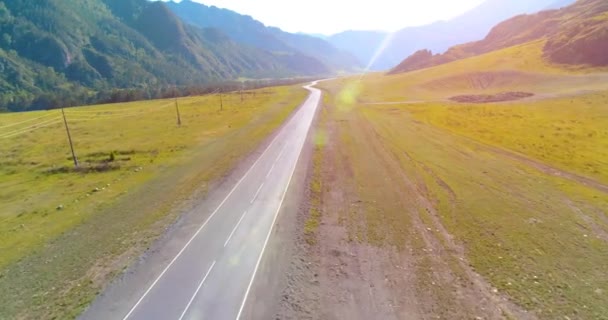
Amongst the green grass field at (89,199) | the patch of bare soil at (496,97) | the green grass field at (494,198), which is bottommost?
the green grass field at (89,199)

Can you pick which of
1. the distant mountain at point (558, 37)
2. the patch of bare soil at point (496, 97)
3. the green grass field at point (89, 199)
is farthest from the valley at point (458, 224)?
the distant mountain at point (558, 37)

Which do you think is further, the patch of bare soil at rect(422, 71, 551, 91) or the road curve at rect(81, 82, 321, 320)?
the patch of bare soil at rect(422, 71, 551, 91)

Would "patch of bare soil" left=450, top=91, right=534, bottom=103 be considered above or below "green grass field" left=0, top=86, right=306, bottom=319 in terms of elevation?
above

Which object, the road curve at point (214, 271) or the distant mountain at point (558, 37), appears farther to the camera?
the distant mountain at point (558, 37)

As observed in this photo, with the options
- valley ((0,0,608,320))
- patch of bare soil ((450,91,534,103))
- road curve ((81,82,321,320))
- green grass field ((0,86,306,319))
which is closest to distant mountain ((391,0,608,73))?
patch of bare soil ((450,91,534,103))

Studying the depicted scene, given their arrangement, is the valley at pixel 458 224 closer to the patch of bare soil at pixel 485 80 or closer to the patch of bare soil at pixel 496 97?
the patch of bare soil at pixel 496 97

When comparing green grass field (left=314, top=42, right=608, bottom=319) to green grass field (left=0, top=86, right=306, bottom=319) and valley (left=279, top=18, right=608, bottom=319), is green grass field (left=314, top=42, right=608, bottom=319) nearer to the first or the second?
valley (left=279, top=18, right=608, bottom=319)

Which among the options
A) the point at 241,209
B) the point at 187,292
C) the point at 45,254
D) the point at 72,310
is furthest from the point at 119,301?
the point at 241,209

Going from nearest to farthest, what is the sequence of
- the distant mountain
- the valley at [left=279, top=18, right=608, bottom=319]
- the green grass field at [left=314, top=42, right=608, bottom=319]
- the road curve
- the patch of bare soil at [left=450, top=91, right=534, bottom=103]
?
the road curve, the valley at [left=279, top=18, right=608, bottom=319], the green grass field at [left=314, top=42, right=608, bottom=319], the patch of bare soil at [left=450, top=91, right=534, bottom=103], the distant mountain
